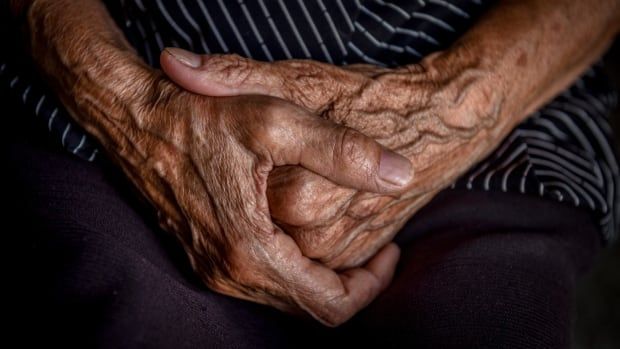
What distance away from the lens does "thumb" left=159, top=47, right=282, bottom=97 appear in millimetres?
656

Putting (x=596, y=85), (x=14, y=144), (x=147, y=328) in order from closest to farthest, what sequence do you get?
(x=147, y=328)
(x=14, y=144)
(x=596, y=85)

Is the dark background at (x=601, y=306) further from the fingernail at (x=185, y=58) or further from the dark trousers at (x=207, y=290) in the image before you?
the fingernail at (x=185, y=58)

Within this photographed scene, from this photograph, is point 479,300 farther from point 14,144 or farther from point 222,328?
point 14,144

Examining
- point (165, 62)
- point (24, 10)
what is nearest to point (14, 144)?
point (24, 10)

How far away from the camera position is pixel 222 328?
27.2 inches

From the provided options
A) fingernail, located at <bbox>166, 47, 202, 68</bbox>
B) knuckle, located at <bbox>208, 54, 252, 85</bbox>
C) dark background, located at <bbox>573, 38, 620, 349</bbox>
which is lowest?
dark background, located at <bbox>573, 38, 620, 349</bbox>

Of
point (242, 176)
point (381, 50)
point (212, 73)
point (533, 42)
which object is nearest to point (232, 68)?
point (212, 73)

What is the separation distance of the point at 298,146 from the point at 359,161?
0.07 meters

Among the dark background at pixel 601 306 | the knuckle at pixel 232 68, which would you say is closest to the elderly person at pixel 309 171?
the knuckle at pixel 232 68

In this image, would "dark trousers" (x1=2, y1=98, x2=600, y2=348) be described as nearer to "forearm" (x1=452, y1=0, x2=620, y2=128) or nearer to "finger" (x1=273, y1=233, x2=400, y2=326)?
"finger" (x1=273, y1=233, x2=400, y2=326)

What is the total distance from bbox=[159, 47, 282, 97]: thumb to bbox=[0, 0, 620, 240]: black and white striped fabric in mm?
72

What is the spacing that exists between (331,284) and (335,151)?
0.61 feet

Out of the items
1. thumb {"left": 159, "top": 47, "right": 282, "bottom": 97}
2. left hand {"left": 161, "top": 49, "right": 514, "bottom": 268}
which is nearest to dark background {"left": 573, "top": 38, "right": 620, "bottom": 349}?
left hand {"left": 161, "top": 49, "right": 514, "bottom": 268}

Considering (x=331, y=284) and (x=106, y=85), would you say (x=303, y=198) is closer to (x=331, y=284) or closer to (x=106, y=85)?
(x=331, y=284)
